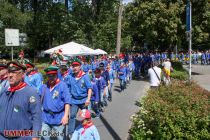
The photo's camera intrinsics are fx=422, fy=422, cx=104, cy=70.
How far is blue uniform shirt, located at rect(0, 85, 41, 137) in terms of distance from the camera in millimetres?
4949

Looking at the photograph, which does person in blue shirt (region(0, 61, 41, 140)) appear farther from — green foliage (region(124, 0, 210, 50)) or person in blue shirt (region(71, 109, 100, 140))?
green foliage (region(124, 0, 210, 50))

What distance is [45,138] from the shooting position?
22.7 feet

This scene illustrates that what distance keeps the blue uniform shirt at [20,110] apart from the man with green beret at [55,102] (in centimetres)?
166

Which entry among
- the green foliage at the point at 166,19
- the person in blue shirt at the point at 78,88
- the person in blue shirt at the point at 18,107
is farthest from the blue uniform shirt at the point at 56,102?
the green foliage at the point at 166,19

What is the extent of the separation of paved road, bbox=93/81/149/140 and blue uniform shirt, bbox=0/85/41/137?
4.53m

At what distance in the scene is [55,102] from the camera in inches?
265

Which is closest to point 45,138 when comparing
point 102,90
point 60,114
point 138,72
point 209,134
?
point 60,114

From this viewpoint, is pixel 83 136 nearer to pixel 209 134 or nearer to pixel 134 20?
pixel 209 134

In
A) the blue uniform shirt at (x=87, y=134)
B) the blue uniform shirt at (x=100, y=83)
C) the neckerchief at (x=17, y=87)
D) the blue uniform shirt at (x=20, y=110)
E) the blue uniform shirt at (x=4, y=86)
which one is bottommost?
the blue uniform shirt at (x=87, y=134)

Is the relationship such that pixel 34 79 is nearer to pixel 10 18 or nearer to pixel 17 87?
pixel 17 87

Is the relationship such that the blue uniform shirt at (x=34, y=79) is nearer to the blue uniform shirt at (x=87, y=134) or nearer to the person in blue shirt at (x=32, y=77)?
the person in blue shirt at (x=32, y=77)

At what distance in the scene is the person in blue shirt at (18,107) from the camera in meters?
4.95

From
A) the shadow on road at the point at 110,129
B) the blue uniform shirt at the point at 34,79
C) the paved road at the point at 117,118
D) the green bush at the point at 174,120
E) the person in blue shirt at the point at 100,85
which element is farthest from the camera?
the person in blue shirt at the point at 100,85

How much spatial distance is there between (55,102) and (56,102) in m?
0.02
